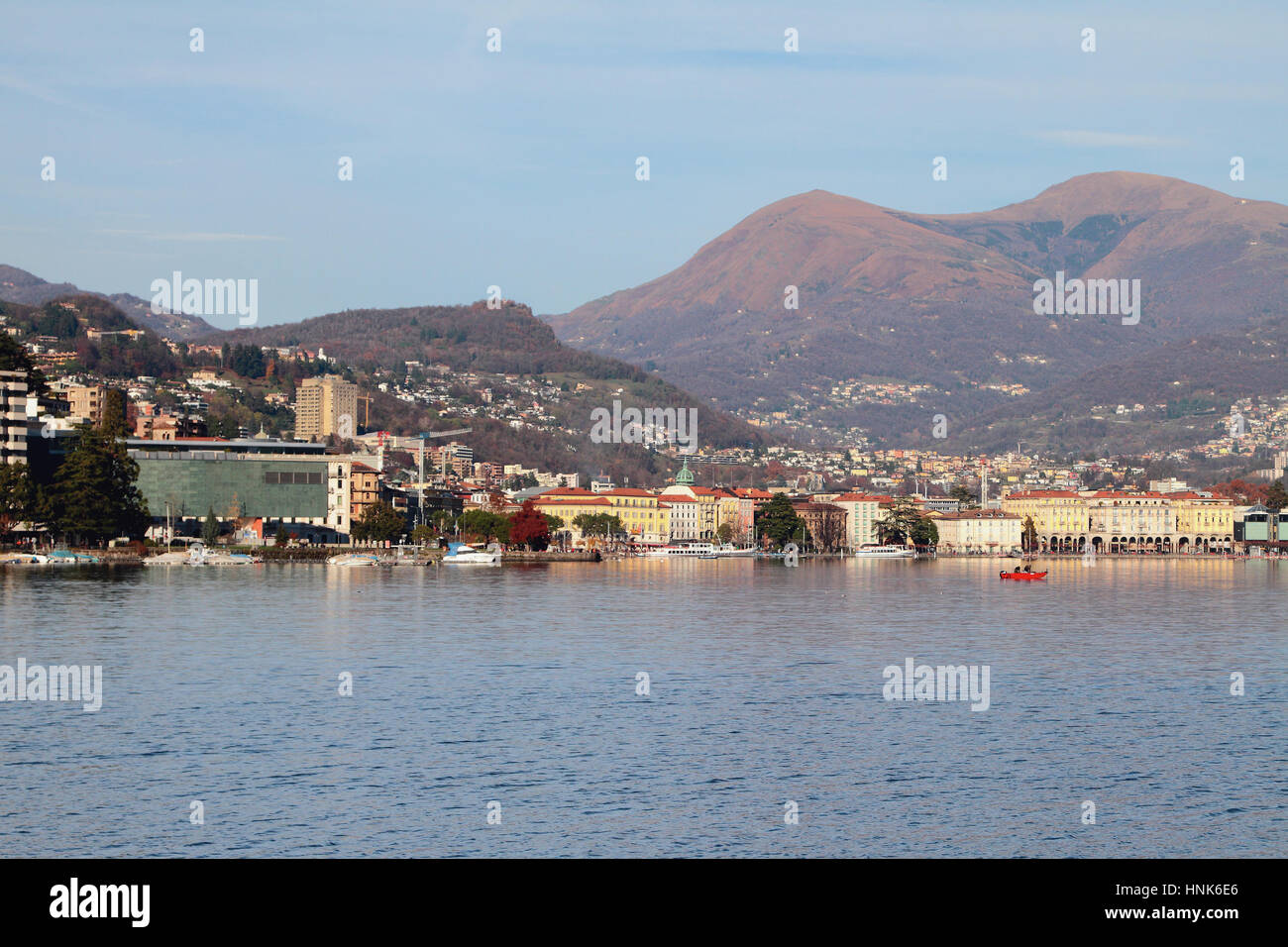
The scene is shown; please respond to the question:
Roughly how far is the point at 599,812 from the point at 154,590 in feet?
200

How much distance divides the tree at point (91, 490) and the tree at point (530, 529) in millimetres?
45831

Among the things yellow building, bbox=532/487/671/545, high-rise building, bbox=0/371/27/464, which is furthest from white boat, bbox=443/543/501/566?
yellow building, bbox=532/487/671/545

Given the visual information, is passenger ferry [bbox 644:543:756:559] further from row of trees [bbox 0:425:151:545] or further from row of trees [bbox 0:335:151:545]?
row of trees [bbox 0:425:151:545]

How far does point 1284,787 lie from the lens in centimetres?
2680

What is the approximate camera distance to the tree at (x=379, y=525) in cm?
13812

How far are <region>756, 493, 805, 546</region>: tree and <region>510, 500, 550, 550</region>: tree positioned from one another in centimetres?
3591

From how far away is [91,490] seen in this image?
112312 mm

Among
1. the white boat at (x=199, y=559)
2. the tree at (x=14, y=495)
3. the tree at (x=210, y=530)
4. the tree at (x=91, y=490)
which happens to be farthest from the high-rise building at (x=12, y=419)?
the tree at (x=210, y=530)

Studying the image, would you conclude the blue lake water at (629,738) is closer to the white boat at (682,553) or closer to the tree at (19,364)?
the tree at (19,364)

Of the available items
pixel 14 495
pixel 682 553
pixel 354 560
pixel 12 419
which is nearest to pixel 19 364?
pixel 12 419
